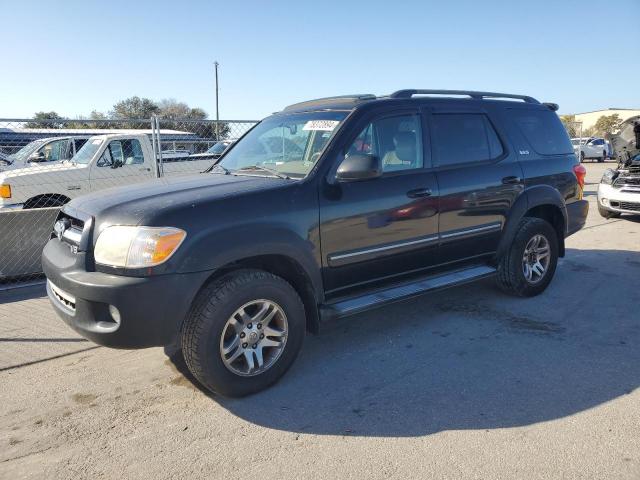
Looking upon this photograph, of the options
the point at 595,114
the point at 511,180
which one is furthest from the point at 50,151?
the point at 595,114

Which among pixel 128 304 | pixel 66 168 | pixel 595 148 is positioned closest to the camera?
pixel 128 304

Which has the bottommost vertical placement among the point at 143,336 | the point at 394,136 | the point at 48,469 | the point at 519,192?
the point at 48,469

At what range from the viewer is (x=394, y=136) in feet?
13.7

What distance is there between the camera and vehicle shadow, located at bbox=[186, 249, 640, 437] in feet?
10.2

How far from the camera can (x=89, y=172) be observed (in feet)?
31.6

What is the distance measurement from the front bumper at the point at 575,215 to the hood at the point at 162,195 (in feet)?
11.8

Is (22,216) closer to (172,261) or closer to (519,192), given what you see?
(172,261)

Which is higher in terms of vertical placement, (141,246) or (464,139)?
(464,139)

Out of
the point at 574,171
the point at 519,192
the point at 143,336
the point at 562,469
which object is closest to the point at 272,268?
the point at 143,336

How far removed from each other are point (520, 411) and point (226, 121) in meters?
6.93

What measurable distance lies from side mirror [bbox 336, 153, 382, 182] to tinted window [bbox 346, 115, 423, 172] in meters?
0.30

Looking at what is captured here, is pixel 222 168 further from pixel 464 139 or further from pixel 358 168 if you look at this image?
pixel 464 139

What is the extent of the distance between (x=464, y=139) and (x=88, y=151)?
8.10 meters

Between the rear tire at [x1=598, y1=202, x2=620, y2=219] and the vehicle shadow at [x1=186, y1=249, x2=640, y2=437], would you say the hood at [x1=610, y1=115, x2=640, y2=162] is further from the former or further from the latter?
the vehicle shadow at [x1=186, y1=249, x2=640, y2=437]
